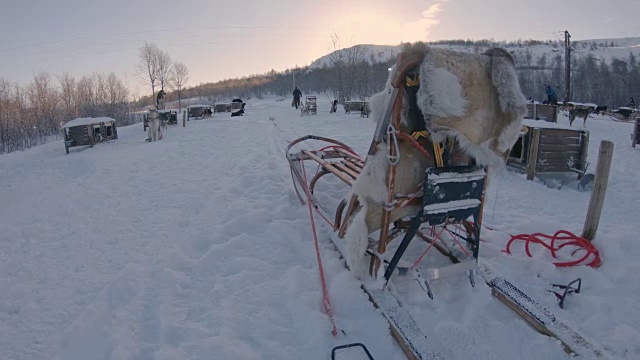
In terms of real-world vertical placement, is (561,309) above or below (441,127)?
below

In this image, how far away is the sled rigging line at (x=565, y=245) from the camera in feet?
9.41

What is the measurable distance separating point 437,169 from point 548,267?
1421 millimetres

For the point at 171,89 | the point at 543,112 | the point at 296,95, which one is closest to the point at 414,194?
the point at 543,112

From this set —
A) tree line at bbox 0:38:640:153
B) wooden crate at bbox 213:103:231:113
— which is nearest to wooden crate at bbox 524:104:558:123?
tree line at bbox 0:38:640:153

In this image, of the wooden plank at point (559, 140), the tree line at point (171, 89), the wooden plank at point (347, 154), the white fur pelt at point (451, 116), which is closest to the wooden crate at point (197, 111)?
the tree line at point (171, 89)

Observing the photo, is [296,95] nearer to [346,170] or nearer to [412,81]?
[346,170]

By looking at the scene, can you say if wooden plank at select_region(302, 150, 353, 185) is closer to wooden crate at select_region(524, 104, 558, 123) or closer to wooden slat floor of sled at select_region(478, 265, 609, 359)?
wooden slat floor of sled at select_region(478, 265, 609, 359)

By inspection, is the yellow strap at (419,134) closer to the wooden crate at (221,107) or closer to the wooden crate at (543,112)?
the wooden crate at (543,112)

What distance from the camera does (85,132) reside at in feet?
38.3

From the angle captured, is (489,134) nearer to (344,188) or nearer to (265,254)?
(265,254)

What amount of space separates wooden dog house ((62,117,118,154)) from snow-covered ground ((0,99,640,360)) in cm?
697

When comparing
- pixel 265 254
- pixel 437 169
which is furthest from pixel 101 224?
pixel 437 169

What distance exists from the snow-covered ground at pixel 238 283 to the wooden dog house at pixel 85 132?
22.9 feet

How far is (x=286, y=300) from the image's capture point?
2.60m
